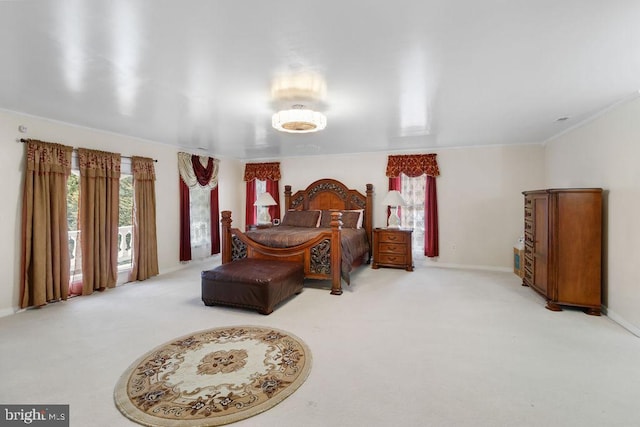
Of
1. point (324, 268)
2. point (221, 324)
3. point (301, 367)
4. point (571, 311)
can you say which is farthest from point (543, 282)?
point (221, 324)

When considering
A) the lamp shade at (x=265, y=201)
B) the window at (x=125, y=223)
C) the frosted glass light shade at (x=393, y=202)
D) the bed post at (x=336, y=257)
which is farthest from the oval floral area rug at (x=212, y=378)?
the lamp shade at (x=265, y=201)

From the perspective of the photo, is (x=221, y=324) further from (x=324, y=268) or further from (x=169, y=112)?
(x=169, y=112)

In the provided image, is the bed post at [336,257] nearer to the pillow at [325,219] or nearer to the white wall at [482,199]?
the pillow at [325,219]

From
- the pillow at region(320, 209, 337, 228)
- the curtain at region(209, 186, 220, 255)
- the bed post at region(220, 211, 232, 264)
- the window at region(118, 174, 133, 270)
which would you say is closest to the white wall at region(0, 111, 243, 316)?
the window at region(118, 174, 133, 270)

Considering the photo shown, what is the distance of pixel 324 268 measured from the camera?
4.25 metres

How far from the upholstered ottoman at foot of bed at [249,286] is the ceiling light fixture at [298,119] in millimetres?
1625

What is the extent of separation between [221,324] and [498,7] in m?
3.27

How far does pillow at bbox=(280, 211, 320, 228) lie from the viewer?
5.96m

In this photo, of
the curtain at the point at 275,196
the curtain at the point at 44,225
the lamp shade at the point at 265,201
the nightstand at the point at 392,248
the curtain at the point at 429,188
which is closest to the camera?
the curtain at the point at 44,225

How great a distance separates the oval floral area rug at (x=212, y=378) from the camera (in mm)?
1837

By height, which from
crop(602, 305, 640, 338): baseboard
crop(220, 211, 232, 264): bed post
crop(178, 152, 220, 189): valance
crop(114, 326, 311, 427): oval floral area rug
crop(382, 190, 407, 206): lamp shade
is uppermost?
crop(178, 152, 220, 189): valance

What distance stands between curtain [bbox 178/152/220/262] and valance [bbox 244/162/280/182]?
782 millimetres

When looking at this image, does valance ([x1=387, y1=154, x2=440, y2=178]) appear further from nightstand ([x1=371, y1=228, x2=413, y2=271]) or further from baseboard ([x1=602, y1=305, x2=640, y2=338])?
baseboard ([x1=602, y1=305, x2=640, y2=338])

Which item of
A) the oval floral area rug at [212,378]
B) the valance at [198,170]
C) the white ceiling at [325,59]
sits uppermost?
the white ceiling at [325,59]
